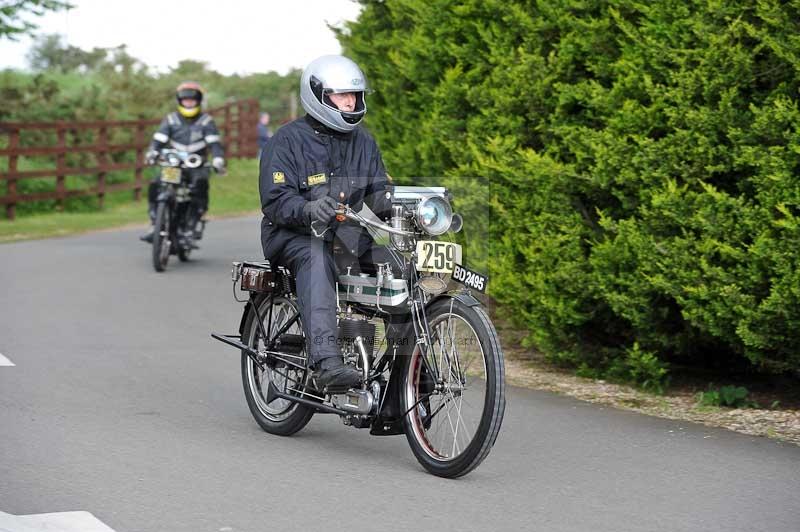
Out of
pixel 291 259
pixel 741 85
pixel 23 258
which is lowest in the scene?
pixel 23 258

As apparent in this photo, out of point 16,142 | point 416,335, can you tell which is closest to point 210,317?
point 416,335

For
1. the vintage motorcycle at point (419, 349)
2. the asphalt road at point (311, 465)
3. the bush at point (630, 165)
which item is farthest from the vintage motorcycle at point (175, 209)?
the vintage motorcycle at point (419, 349)

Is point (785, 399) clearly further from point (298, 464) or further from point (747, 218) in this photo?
point (298, 464)

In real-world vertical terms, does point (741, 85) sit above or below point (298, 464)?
above

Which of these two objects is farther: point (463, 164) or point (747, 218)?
point (463, 164)

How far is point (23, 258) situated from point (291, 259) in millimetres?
10672

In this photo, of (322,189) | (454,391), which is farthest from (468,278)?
(322,189)

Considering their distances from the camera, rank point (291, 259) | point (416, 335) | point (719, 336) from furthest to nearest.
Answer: point (719, 336), point (291, 259), point (416, 335)

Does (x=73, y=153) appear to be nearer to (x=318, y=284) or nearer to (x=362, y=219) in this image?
(x=318, y=284)

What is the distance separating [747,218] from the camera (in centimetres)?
778

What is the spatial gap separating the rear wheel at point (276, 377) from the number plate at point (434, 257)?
3.70 feet

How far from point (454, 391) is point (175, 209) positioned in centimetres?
1013

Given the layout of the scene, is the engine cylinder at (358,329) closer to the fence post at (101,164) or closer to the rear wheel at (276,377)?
the rear wheel at (276,377)

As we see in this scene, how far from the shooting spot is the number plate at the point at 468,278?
21.8 ft
